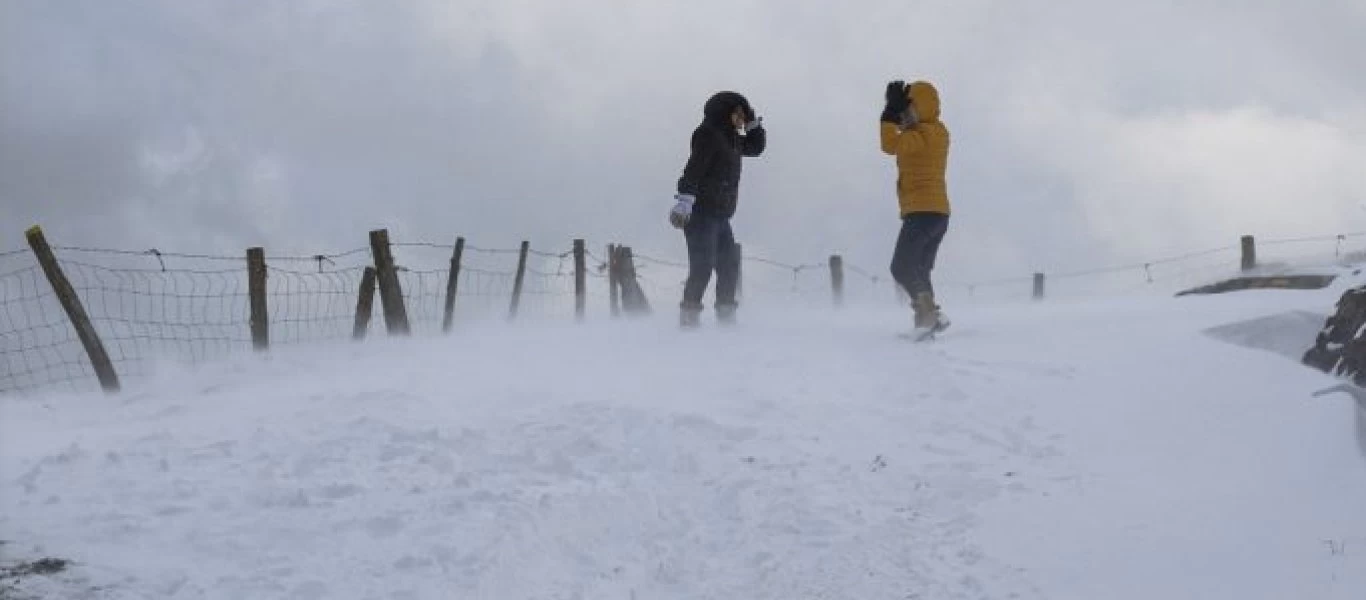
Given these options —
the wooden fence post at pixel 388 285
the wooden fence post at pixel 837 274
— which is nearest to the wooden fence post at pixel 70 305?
the wooden fence post at pixel 388 285

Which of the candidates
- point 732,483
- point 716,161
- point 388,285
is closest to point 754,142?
point 716,161

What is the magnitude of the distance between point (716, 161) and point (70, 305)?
535 cm

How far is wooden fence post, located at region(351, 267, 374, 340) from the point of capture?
12312 mm

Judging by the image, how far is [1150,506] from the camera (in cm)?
546

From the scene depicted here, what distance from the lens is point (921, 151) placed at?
9.38 m

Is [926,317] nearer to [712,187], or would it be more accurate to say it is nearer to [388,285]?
[712,187]

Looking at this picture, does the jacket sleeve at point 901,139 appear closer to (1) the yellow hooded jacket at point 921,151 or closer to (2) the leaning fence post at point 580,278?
(1) the yellow hooded jacket at point 921,151

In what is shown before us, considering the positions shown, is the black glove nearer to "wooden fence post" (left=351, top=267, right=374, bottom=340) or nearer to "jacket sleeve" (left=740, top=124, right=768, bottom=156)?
"jacket sleeve" (left=740, top=124, right=768, bottom=156)

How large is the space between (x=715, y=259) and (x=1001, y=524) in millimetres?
5379

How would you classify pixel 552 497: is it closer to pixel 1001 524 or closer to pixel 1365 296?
pixel 1001 524

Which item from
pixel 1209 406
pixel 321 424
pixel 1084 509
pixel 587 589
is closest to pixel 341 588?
pixel 587 589

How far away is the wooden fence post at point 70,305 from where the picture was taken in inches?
401

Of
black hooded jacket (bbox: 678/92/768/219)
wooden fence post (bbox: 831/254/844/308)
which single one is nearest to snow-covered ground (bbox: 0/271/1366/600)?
black hooded jacket (bbox: 678/92/768/219)

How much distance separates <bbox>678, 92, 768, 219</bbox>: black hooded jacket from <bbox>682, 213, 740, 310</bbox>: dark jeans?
95 mm
